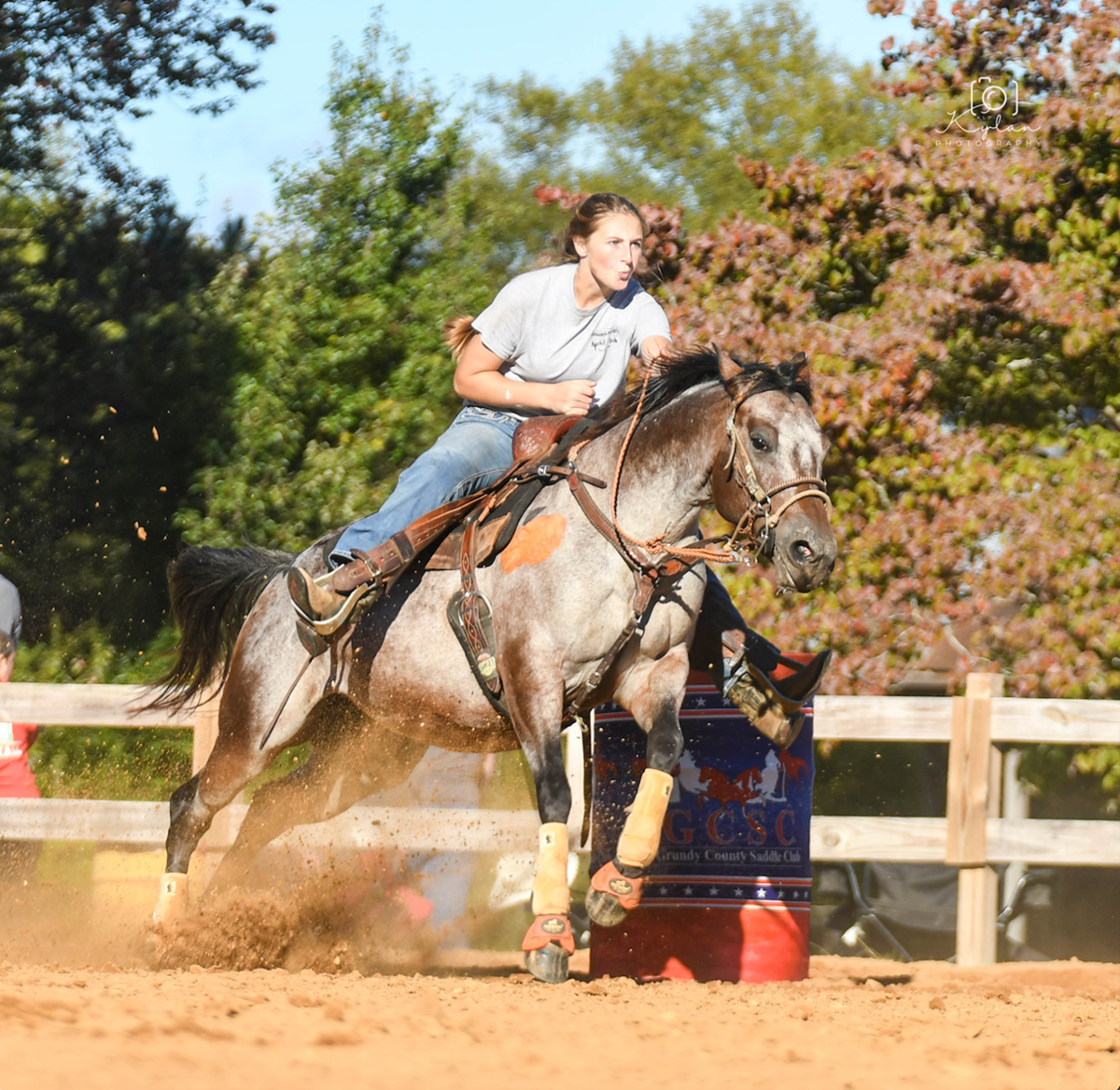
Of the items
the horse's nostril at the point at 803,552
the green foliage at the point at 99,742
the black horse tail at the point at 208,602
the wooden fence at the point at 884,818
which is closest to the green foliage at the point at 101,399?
the green foliage at the point at 99,742

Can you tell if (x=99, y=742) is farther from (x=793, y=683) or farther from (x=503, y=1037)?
(x=503, y=1037)

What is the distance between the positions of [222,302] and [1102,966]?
9127mm

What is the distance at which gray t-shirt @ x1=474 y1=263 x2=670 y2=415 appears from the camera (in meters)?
5.25

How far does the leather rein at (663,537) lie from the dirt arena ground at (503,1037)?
3.95 feet

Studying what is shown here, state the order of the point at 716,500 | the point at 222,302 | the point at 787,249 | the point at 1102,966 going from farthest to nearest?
the point at 222,302
the point at 787,249
the point at 1102,966
the point at 716,500

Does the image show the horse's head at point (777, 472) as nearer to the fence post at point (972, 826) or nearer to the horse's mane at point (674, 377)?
the horse's mane at point (674, 377)

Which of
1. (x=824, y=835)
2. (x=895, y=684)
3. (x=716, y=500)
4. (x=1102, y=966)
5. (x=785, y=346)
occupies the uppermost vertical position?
(x=785, y=346)

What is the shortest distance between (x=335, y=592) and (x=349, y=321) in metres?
7.90

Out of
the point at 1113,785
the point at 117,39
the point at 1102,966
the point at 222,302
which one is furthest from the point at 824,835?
the point at 117,39

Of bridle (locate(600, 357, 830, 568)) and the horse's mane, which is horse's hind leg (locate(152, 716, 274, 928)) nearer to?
bridle (locate(600, 357, 830, 568))

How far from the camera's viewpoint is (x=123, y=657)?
428 inches

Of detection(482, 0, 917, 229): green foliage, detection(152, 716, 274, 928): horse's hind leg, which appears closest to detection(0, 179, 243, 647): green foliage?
detection(152, 716, 274, 928): horse's hind leg

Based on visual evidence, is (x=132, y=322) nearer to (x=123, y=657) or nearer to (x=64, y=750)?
(x=123, y=657)

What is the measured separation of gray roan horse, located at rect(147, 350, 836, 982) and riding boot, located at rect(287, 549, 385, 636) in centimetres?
26
